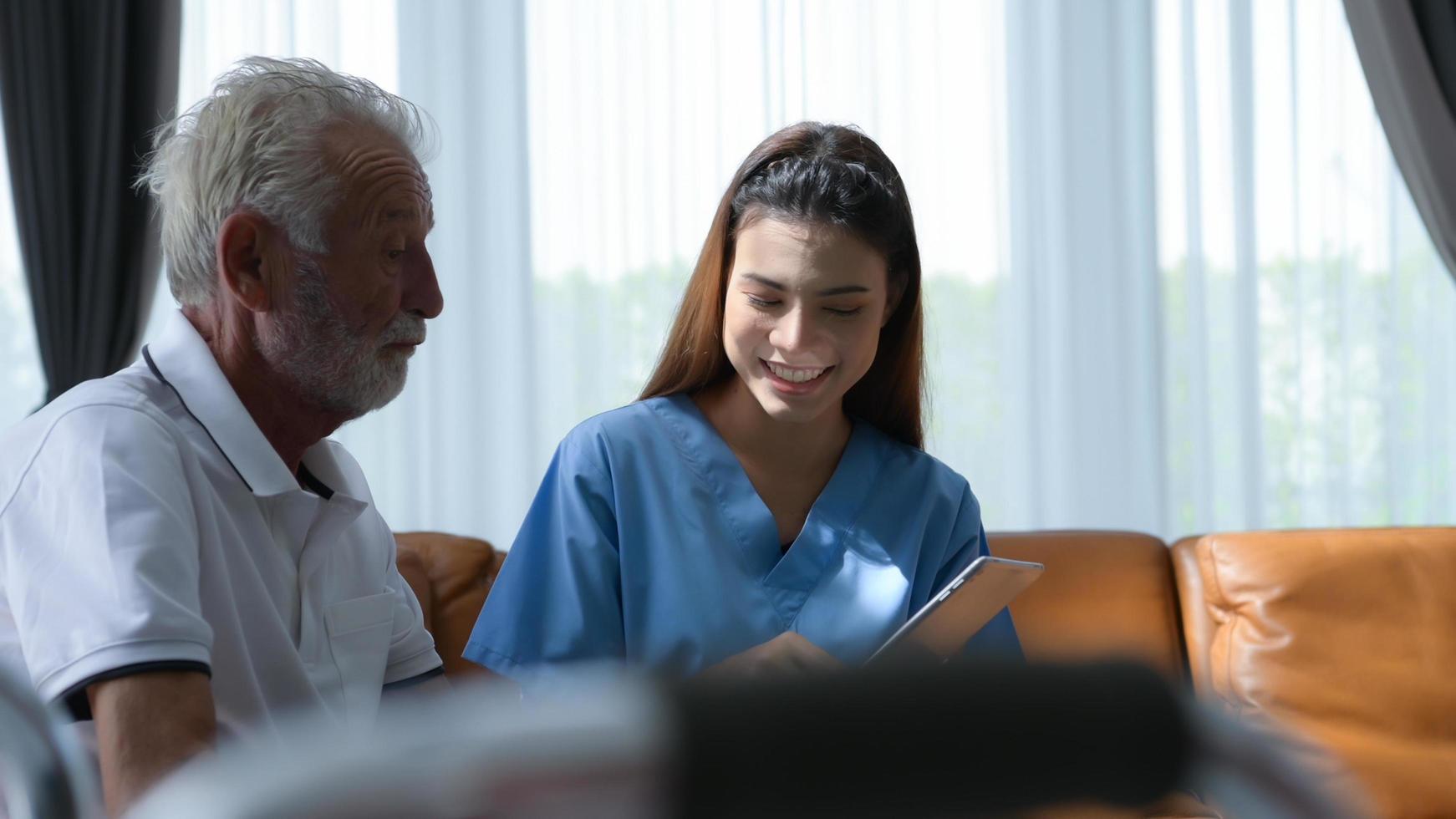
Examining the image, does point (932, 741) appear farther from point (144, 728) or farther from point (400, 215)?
point (400, 215)

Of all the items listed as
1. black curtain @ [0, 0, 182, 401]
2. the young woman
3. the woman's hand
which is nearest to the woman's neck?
the young woman

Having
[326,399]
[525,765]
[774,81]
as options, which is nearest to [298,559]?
[326,399]

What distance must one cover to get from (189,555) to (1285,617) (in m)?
1.97

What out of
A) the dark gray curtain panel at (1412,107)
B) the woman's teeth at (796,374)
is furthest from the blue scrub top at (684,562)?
the dark gray curtain panel at (1412,107)

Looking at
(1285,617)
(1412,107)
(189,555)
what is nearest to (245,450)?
(189,555)

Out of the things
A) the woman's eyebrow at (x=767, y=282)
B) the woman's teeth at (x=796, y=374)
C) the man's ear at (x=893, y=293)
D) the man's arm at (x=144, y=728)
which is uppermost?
the woman's eyebrow at (x=767, y=282)

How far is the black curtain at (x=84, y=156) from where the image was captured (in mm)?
3115

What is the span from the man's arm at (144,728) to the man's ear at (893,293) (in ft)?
3.14

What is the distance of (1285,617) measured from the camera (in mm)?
2273

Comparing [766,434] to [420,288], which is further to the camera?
[766,434]

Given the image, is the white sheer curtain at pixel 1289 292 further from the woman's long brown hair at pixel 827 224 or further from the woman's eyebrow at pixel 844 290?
the woman's eyebrow at pixel 844 290

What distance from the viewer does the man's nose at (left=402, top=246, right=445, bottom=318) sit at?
120cm

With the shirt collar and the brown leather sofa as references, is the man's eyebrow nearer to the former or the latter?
the shirt collar

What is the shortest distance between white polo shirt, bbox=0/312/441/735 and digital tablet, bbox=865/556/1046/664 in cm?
52
